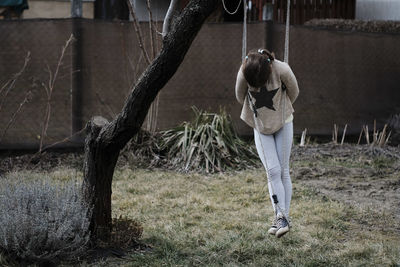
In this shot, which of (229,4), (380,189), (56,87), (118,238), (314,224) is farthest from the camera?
(229,4)

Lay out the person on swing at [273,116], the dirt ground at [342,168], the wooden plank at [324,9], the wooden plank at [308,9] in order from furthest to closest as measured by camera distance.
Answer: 1. the wooden plank at [324,9]
2. the wooden plank at [308,9]
3. the dirt ground at [342,168]
4. the person on swing at [273,116]

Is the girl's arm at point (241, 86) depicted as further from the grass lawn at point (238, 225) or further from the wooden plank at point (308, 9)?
the wooden plank at point (308, 9)

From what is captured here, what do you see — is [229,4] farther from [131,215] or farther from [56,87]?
[131,215]

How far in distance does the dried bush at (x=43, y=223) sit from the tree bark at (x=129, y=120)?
0.15 meters

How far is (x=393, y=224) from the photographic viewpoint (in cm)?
587

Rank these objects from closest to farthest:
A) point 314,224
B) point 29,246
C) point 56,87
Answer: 1. point 29,246
2. point 314,224
3. point 56,87

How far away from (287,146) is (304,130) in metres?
4.77

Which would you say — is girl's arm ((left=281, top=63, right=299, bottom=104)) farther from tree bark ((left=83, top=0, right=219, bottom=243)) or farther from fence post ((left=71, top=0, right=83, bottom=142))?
fence post ((left=71, top=0, right=83, bottom=142))

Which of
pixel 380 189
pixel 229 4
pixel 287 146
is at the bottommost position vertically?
pixel 380 189

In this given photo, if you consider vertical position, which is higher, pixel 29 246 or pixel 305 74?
pixel 305 74

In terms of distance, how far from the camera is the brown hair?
500 cm

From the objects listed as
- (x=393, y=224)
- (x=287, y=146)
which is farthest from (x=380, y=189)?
(x=287, y=146)

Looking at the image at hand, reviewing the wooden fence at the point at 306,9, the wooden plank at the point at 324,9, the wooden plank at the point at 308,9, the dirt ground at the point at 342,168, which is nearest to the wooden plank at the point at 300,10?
the wooden fence at the point at 306,9

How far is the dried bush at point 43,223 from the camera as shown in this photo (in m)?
4.47
